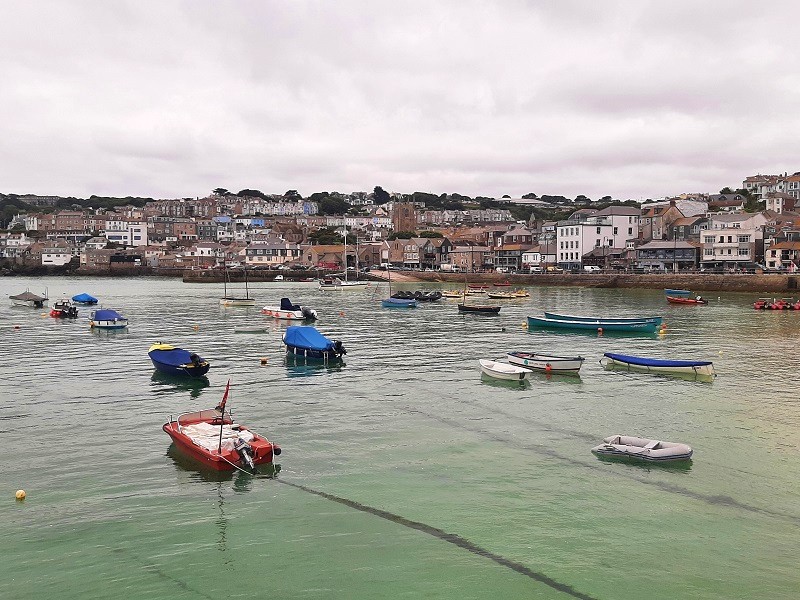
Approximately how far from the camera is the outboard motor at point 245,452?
18998 mm

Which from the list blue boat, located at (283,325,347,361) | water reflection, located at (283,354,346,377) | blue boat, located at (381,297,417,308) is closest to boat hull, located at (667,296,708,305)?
blue boat, located at (381,297,417,308)

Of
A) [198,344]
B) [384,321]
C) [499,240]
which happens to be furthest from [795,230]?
[198,344]

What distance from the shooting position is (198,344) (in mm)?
48375

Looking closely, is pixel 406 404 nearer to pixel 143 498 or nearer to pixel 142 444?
pixel 142 444

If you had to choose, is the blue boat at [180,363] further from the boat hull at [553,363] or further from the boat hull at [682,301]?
the boat hull at [682,301]

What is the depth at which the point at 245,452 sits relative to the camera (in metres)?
19.0

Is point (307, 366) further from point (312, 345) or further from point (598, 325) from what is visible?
point (598, 325)

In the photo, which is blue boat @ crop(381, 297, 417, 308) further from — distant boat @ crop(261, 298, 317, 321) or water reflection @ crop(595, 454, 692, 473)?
water reflection @ crop(595, 454, 692, 473)

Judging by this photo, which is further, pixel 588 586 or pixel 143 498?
pixel 143 498

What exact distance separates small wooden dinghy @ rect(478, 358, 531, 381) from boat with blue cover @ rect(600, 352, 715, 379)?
258 inches

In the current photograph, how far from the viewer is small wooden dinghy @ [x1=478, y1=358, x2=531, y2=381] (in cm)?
3322

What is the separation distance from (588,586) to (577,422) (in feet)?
41.9

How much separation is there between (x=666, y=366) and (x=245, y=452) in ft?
83.8

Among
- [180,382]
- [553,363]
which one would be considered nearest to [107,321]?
[180,382]
